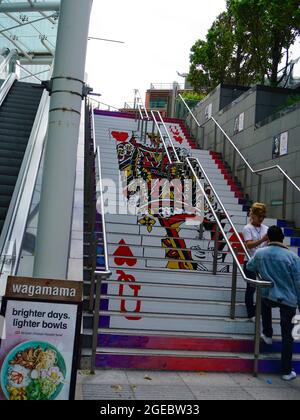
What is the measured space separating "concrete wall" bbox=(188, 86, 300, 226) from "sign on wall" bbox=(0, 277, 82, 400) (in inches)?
248

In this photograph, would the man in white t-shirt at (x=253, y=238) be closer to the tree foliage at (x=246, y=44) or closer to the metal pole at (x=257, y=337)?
the metal pole at (x=257, y=337)

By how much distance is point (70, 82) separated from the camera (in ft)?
12.2

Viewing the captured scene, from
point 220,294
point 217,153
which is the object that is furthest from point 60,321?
point 217,153

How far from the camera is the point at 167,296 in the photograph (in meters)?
5.84

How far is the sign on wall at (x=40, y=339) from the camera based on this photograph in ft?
9.58

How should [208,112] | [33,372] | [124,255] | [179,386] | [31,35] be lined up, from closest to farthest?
[33,372] < [179,386] < [124,255] < [208,112] < [31,35]

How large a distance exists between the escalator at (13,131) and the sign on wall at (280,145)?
4.90 meters

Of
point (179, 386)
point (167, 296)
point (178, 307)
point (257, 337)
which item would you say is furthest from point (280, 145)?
point (179, 386)

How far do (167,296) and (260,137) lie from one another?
19.0 ft

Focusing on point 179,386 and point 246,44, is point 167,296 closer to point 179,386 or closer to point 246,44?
point 179,386

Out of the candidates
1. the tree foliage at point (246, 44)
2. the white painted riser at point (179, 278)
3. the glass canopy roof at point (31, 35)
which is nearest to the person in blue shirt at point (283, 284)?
the white painted riser at point (179, 278)

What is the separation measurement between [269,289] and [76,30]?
3.14m

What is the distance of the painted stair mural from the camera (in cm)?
485

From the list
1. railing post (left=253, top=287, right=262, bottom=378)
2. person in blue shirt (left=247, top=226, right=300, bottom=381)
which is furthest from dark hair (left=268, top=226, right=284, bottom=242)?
railing post (left=253, top=287, right=262, bottom=378)
